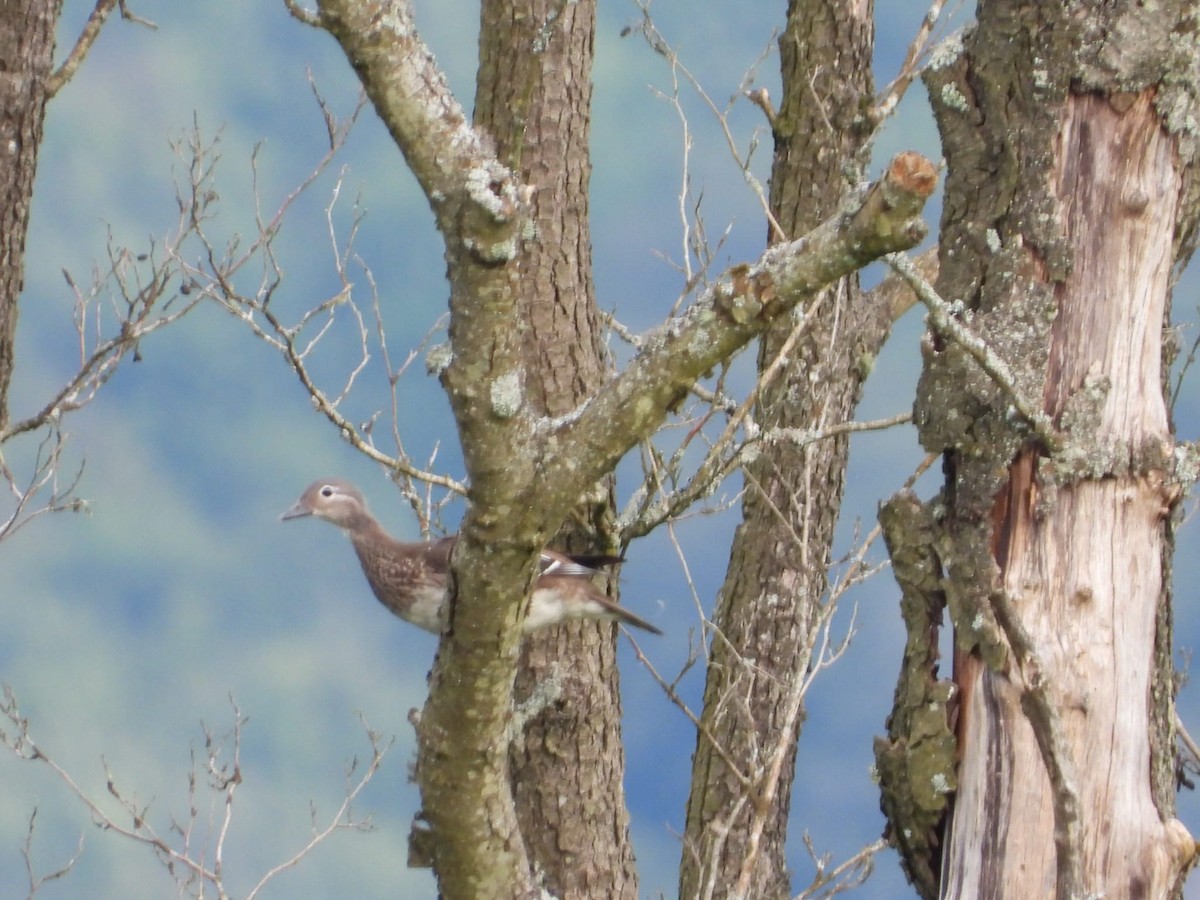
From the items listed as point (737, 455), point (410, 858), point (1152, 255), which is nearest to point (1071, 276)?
point (1152, 255)

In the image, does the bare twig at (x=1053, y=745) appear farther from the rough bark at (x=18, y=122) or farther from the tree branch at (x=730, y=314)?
the rough bark at (x=18, y=122)

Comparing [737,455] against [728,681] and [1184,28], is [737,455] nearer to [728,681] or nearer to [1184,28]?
[728,681]

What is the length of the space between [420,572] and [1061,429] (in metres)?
3.32

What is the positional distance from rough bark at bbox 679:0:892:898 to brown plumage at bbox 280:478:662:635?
31.2 inches

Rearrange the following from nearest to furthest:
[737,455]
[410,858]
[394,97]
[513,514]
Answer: [394,97], [513,514], [410,858], [737,455]

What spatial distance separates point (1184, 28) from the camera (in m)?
3.93

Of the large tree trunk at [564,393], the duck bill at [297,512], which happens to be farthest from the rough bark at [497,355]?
the duck bill at [297,512]

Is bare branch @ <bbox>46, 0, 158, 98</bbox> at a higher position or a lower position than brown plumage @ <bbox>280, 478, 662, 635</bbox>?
higher

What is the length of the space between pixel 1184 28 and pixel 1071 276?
2.46 ft

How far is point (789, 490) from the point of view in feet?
21.2

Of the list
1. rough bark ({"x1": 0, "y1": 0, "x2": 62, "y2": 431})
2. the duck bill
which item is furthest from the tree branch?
the duck bill

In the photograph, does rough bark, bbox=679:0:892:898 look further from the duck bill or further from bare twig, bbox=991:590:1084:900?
bare twig, bbox=991:590:1084:900

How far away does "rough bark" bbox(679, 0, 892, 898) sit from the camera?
21.2ft

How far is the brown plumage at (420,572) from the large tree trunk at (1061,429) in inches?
57.5
